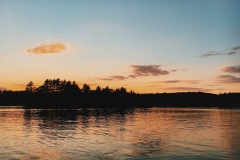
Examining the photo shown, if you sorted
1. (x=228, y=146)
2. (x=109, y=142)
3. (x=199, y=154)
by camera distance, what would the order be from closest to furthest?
(x=199, y=154)
(x=228, y=146)
(x=109, y=142)

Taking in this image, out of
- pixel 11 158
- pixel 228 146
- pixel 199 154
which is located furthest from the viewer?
pixel 228 146

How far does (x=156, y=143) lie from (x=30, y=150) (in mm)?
14953

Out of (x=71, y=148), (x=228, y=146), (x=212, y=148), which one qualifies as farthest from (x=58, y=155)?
(x=228, y=146)

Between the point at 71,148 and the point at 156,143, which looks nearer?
the point at 71,148

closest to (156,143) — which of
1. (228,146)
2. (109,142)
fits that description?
(109,142)

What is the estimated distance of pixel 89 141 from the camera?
35125 millimetres

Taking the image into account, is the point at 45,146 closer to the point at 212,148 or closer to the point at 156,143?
the point at 156,143

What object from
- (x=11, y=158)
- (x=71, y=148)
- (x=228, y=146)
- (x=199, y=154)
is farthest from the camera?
(x=228, y=146)

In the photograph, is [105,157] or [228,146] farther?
[228,146]

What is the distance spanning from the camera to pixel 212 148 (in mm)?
30766

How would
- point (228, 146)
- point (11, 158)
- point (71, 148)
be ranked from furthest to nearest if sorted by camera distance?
point (228, 146) → point (71, 148) → point (11, 158)

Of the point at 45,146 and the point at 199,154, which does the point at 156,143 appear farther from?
the point at 45,146

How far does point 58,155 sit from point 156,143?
13.1 m

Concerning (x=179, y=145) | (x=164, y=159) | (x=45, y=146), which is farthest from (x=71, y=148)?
(x=179, y=145)
